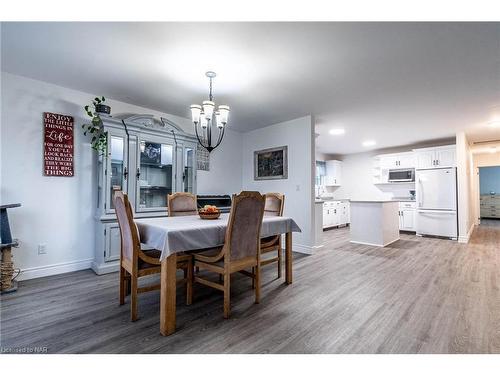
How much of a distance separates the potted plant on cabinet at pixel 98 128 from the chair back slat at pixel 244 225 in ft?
7.49

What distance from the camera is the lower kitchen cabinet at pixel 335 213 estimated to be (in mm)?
7043

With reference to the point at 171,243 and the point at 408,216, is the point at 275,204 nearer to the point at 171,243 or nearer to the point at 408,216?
the point at 171,243

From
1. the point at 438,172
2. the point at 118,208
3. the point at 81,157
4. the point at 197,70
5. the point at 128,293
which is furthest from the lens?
the point at 438,172

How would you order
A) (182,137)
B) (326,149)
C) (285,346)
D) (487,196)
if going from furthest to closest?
(487,196), (326,149), (182,137), (285,346)

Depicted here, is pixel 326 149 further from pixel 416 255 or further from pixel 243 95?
pixel 243 95

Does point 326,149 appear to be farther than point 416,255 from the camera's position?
Yes

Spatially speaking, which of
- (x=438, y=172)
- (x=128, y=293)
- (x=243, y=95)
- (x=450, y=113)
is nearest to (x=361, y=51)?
(x=243, y=95)

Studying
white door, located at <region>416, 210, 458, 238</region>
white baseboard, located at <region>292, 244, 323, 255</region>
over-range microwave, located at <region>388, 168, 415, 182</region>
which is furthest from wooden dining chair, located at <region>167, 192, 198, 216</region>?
over-range microwave, located at <region>388, 168, 415, 182</region>

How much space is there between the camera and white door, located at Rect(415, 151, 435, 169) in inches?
230

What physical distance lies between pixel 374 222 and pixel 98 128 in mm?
5042

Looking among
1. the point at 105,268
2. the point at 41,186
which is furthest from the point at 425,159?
the point at 41,186

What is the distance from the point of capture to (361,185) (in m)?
7.85

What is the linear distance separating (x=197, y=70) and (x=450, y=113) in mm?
4164

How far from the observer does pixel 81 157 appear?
3.35m
